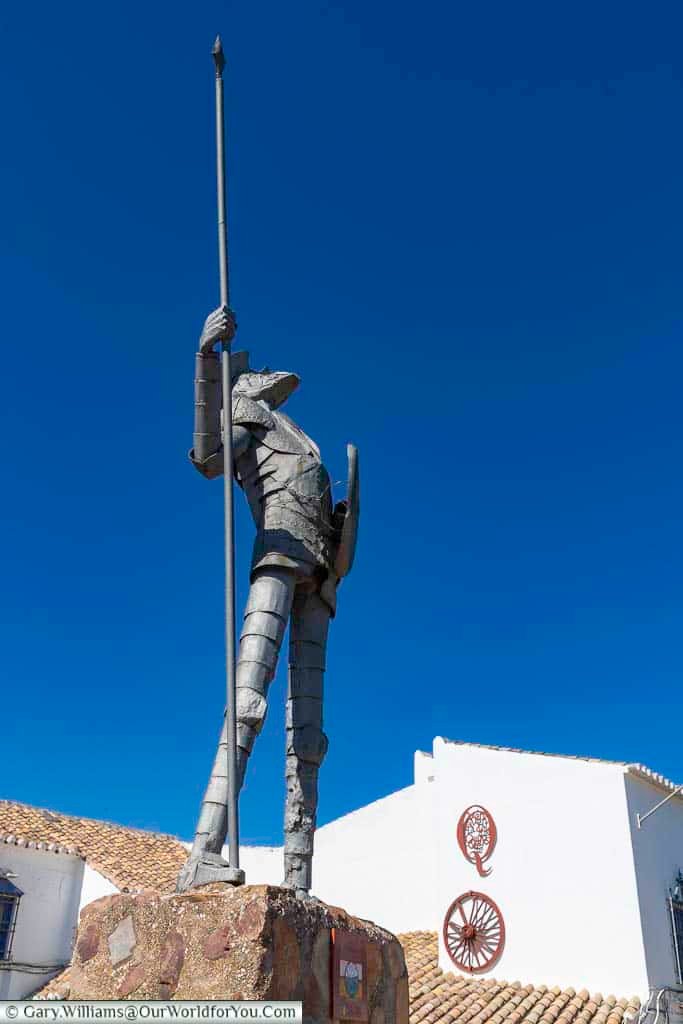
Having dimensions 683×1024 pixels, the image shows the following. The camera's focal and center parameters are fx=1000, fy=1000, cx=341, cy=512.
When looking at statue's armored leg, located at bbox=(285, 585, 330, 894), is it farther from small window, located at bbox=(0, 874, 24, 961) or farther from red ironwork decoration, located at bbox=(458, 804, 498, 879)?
small window, located at bbox=(0, 874, 24, 961)

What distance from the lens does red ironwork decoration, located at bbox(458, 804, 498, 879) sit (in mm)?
17266

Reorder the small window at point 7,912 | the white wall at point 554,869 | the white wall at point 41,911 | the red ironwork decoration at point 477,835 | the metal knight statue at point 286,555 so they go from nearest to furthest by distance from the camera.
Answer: the metal knight statue at point 286,555
the white wall at point 554,869
the red ironwork decoration at point 477,835
the small window at point 7,912
the white wall at point 41,911

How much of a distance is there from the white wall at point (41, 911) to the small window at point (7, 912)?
5.0 inches

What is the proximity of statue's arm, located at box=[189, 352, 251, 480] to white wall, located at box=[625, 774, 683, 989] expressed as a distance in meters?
12.7

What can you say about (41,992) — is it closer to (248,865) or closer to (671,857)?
(248,865)

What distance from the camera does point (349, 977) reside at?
15.3ft

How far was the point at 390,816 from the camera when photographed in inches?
857

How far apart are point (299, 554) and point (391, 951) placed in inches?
83.4

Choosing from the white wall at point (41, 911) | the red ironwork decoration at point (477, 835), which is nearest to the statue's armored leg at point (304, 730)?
the red ironwork decoration at point (477, 835)

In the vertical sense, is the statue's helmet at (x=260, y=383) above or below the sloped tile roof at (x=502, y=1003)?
above

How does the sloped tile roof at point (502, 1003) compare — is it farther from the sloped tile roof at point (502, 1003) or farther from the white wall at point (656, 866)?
the white wall at point (656, 866)

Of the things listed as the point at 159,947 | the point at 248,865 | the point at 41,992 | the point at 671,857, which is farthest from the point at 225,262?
the point at 248,865

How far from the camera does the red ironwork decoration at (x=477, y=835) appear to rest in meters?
17.3

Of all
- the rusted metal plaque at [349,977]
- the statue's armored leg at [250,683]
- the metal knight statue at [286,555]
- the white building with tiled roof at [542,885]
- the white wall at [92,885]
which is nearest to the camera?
the rusted metal plaque at [349,977]
